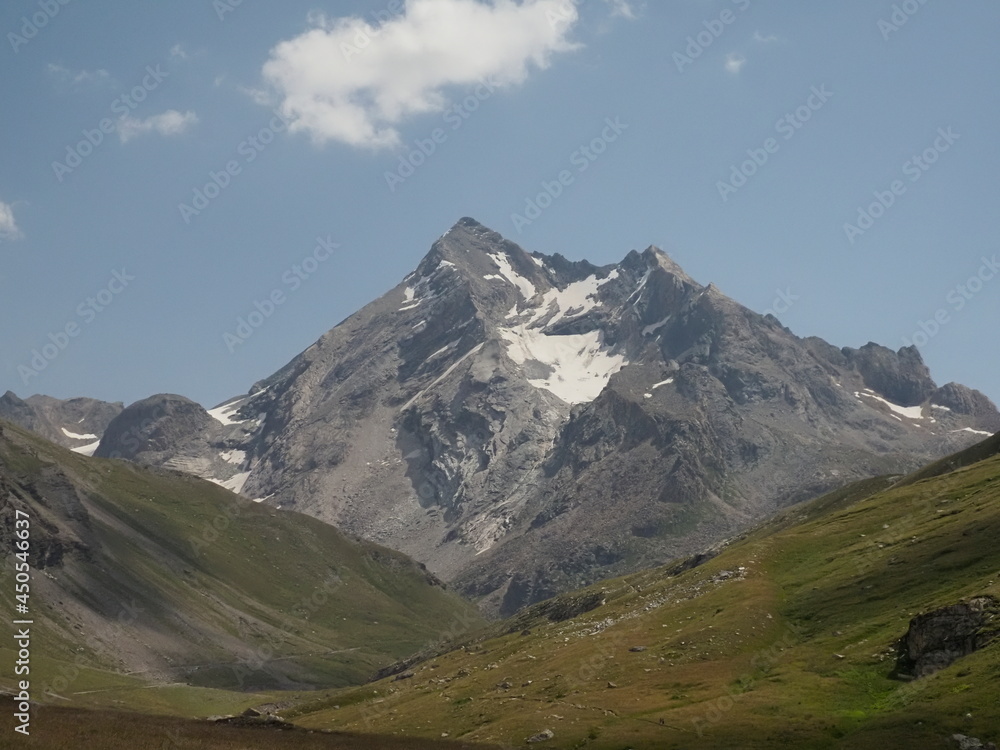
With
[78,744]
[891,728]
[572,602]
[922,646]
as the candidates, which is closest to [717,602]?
[922,646]

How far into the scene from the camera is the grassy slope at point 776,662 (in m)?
63.1

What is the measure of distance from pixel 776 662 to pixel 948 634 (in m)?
16.0

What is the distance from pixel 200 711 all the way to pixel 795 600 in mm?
111344

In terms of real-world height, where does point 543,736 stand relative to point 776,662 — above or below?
above

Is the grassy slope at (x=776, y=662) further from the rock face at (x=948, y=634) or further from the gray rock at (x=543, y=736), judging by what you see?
the rock face at (x=948, y=634)

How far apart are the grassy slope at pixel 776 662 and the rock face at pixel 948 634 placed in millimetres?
1773

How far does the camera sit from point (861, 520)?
117 metres

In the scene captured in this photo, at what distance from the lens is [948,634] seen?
67.4 meters

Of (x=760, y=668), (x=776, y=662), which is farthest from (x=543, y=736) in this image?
(x=776, y=662)

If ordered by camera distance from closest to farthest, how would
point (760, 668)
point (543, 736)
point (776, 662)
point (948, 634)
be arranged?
point (948, 634) → point (543, 736) → point (760, 668) → point (776, 662)

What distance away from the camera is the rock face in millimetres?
66125

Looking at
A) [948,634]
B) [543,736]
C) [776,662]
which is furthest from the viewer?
[776,662]

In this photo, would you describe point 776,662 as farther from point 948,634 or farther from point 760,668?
point 948,634

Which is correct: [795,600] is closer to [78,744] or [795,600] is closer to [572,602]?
[78,744]
